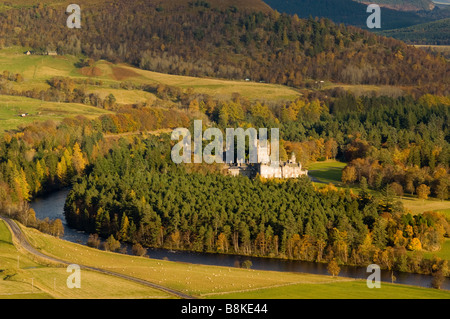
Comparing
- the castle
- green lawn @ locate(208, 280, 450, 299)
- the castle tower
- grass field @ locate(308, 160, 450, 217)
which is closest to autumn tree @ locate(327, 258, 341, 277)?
green lawn @ locate(208, 280, 450, 299)

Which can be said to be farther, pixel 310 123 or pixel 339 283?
pixel 310 123

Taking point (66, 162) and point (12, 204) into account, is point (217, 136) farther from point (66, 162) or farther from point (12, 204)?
point (12, 204)

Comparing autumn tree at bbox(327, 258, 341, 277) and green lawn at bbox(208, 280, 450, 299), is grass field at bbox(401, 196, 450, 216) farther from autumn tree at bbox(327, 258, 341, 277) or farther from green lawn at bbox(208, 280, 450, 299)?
green lawn at bbox(208, 280, 450, 299)

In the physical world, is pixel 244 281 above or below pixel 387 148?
below

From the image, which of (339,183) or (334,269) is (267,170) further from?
(334,269)

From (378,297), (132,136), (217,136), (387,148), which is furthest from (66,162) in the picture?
(378,297)

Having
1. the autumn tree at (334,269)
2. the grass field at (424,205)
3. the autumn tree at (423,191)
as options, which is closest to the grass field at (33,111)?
the grass field at (424,205)

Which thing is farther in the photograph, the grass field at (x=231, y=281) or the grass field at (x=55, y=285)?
the grass field at (x=231, y=281)

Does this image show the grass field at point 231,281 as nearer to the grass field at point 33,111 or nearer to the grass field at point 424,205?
the grass field at point 424,205
